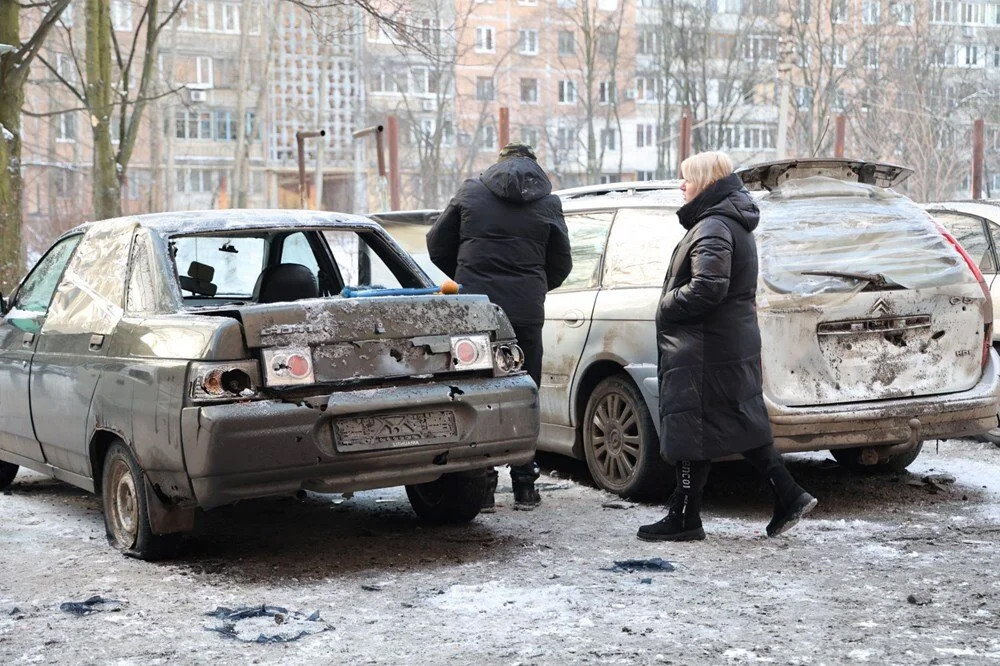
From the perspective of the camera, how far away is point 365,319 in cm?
580

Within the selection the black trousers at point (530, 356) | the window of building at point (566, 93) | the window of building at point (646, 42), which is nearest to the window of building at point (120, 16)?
the window of building at point (566, 93)

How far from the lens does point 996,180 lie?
65.9 metres

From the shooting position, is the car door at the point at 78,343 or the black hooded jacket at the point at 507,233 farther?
the black hooded jacket at the point at 507,233

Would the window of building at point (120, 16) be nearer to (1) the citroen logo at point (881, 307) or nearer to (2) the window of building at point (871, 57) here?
(2) the window of building at point (871, 57)

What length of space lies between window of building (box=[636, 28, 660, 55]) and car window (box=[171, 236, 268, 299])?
65.0 m

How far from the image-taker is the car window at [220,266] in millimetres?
7133

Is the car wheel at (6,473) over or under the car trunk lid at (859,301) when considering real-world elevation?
under

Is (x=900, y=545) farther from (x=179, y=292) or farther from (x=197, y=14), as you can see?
(x=197, y=14)

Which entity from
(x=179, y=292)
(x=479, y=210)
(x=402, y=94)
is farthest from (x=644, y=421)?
(x=402, y=94)

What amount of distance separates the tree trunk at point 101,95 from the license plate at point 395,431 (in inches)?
671

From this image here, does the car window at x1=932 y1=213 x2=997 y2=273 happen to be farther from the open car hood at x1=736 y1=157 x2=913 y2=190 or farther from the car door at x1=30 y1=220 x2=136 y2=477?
the car door at x1=30 y1=220 x2=136 y2=477

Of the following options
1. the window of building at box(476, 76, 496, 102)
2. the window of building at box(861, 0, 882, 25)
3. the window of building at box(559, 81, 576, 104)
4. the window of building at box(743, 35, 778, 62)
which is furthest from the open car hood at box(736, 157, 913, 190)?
the window of building at box(559, 81, 576, 104)

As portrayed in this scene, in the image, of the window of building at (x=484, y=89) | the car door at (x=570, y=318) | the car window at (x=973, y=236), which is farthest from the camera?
the window of building at (x=484, y=89)

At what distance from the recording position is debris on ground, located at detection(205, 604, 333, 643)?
4766 mm
